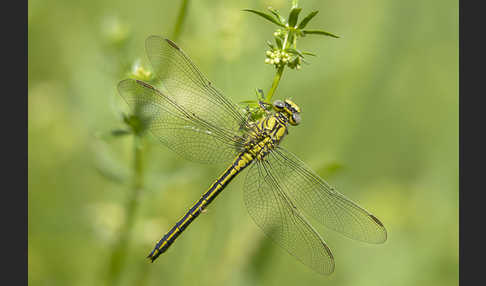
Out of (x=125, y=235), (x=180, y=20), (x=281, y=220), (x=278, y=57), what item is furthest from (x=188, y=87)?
(x=125, y=235)

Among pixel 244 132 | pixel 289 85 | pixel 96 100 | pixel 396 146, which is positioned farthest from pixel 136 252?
pixel 396 146

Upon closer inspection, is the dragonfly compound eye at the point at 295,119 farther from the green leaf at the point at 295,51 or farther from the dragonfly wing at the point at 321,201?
the green leaf at the point at 295,51

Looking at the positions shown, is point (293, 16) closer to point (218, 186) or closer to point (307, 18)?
point (307, 18)

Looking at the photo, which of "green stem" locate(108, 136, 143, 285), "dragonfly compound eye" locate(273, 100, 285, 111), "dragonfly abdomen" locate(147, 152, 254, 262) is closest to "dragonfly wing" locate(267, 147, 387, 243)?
"dragonfly abdomen" locate(147, 152, 254, 262)

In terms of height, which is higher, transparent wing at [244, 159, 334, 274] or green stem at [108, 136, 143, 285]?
transparent wing at [244, 159, 334, 274]

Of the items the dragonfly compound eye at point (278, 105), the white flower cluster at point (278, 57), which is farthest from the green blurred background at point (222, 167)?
the white flower cluster at point (278, 57)

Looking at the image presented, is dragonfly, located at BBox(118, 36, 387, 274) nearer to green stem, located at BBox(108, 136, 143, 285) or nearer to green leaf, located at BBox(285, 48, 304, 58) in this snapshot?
green stem, located at BBox(108, 136, 143, 285)
